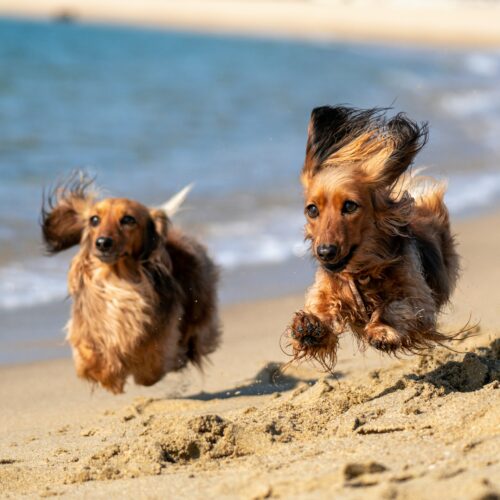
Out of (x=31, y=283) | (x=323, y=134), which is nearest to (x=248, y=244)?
(x=31, y=283)

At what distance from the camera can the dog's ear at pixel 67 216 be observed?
6.31m

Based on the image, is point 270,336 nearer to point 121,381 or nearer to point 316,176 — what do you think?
point 121,381

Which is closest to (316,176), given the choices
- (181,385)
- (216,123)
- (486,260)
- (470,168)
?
(181,385)

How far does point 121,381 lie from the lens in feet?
19.3

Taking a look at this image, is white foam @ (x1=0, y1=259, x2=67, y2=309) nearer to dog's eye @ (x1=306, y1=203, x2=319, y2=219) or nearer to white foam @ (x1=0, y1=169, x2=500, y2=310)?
white foam @ (x1=0, y1=169, x2=500, y2=310)

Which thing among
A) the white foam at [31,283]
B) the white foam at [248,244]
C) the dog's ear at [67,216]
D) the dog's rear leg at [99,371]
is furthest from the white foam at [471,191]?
the dog's rear leg at [99,371]

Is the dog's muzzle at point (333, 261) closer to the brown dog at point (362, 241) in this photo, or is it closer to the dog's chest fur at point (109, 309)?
the brown dog at point (362, 241)

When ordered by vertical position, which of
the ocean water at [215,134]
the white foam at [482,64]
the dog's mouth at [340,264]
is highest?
the white foam at [482,64]

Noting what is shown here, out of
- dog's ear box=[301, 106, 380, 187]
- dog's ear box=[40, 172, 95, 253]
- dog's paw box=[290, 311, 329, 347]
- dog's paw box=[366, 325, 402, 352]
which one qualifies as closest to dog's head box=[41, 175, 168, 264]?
dog's ear box=[40, 172, 95, 253]

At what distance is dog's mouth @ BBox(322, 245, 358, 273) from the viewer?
451 centimetres

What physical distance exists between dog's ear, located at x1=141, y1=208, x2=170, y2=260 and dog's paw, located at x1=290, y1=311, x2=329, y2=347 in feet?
5.30

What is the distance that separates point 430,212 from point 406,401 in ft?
4.91

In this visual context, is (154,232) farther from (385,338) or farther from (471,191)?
(471,191)

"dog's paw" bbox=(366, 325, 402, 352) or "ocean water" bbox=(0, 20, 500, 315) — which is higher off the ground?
"ocean water" bbox=(0, 20, 500, 315)
